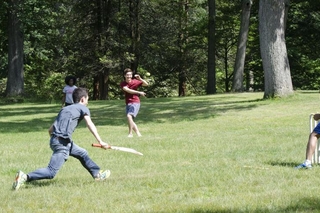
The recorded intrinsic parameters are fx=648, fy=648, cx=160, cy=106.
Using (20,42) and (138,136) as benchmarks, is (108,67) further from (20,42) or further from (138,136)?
(138,136)

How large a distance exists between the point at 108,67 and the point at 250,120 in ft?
63.4

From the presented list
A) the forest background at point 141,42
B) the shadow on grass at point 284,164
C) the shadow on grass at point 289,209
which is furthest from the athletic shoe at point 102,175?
the forest background at point 141,42

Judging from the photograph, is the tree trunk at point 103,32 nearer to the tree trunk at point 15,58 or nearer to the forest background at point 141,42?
the forest background at point 141,42

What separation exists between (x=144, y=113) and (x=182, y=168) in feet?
47.8

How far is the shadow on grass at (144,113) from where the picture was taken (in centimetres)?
2250

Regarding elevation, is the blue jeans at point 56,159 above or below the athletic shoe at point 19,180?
above

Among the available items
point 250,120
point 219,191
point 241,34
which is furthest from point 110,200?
point 241,34

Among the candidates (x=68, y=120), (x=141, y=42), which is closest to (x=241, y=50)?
(x=141, y=42)

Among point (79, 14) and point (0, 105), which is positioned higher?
point (79, 14)

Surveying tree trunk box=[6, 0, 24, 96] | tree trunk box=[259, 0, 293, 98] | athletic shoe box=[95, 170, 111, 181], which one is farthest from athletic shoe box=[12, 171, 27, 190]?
tree trunk box=[6, 0, 24, 96]

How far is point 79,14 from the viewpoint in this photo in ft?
135

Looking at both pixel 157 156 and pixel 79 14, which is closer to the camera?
pixel 157 156

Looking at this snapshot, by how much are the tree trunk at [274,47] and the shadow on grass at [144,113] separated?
3.87ft

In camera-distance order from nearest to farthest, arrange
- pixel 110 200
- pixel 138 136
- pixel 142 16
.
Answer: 1. pixel 110 200
2. pixel 138 136
3. pixel 142 16
